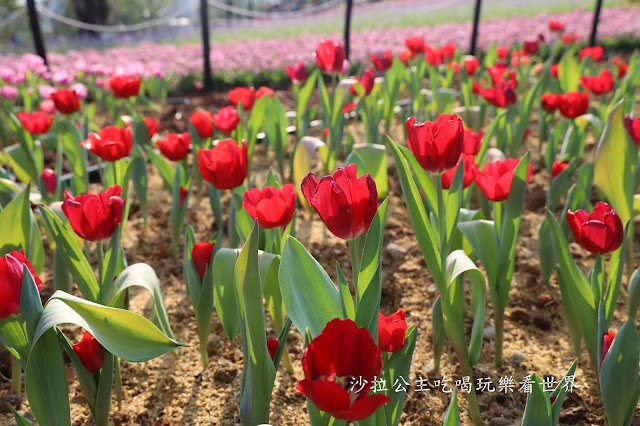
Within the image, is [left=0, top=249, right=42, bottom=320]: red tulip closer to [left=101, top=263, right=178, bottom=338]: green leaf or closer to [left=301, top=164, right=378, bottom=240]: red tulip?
[left=101, top=263, right=178, bottom=338]: green leaf

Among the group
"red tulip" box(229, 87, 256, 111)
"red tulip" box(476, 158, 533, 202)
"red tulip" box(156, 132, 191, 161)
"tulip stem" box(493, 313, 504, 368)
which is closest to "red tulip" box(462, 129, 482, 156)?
"red tulip" box(476, 158, 533, 202)

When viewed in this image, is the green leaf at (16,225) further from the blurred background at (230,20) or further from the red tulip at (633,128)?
the blurred background at (230,20)

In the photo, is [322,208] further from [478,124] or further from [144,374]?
[478,124]

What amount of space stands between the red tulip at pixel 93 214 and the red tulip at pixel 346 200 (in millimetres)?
541

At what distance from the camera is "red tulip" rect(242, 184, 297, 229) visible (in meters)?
1.30

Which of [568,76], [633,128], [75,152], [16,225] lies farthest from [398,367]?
[568,76]

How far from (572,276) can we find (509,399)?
35cm

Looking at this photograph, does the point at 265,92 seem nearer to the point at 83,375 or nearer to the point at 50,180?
the point at 50,180

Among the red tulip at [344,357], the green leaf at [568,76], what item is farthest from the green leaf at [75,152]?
the green leaf at [568,76]

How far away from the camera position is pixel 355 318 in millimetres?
1000

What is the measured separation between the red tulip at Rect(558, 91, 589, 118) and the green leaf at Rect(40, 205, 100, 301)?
1899 millimetres

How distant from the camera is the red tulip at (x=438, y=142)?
3.84 feet

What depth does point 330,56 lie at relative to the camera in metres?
2.57

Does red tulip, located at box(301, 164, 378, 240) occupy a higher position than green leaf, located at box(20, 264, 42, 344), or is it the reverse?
red tulip, located at box(301, 164, 378, 240)
